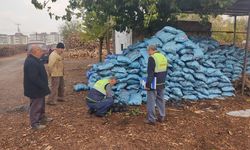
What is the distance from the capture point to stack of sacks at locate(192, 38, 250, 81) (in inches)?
424

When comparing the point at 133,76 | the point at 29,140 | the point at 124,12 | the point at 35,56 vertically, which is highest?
the point at 124,12

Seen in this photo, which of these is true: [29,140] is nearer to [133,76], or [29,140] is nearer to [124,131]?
[124,131]

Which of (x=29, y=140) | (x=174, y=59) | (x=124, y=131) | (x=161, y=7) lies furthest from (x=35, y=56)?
(x=161, y=7)

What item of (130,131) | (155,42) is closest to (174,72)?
(155,42)

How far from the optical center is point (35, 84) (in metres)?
7.02

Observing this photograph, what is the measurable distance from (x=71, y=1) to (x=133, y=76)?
3.98m

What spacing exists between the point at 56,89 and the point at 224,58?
221 inches

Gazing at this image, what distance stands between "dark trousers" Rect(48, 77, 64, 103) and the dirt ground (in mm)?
656

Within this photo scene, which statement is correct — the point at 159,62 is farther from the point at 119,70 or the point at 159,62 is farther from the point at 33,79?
the point at 33,79

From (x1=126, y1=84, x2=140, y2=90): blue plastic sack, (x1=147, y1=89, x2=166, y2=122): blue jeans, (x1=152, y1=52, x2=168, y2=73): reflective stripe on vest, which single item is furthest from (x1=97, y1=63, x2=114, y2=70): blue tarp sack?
(x1=152, y1=52, x2=168, y2=73): reflective stripe on vest

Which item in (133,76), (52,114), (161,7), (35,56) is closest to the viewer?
(35,56)

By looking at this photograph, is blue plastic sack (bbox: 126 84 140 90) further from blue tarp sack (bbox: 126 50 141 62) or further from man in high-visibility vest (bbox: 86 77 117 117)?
man in high-visibility vest (bbox: 86 77 117 117)

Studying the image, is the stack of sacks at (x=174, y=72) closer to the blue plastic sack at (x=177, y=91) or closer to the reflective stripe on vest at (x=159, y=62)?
the blue plastic sack at (x=177, y=91)

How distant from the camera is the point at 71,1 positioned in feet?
37.0
